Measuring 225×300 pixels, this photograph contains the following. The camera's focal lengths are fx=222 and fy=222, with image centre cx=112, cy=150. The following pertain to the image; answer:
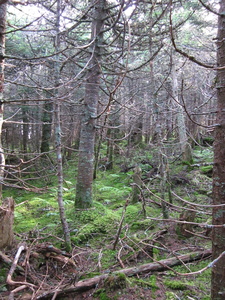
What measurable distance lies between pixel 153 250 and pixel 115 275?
140 cm

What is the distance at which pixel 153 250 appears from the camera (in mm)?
4539

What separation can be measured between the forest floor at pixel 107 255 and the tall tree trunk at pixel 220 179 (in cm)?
15

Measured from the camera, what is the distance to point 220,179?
2.08 m

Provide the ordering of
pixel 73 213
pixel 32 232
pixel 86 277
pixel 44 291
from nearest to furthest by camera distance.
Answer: pixel 44 291 → pixel 86 277 → pixel 32 232 → pixel 73 213

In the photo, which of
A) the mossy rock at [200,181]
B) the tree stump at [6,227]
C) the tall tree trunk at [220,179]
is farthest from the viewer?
the mossy rock at [200,181]

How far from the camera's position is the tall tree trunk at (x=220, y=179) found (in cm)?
207

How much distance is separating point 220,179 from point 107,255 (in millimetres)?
3461

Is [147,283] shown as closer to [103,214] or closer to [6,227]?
[6,227]

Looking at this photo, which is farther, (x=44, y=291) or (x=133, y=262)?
(x=133, y=262)

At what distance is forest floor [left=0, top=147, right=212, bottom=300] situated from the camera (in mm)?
3275

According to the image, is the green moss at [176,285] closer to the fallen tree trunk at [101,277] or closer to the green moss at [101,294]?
the fallen tree trunk at [101,277]

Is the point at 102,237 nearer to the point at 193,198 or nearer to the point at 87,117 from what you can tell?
the point at 87,117

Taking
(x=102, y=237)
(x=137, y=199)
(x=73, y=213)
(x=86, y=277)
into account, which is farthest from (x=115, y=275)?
(x=137, y=199)

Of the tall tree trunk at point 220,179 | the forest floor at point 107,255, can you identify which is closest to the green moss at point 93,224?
the forest floor at point 107,255
